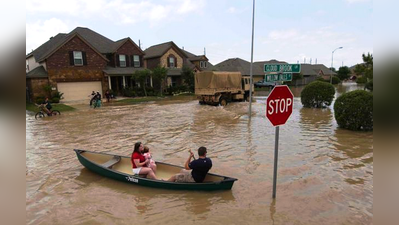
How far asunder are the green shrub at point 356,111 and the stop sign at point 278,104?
29.4ft

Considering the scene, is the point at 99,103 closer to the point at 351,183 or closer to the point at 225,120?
the point at 225,120

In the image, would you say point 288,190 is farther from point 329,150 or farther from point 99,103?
point 99,103

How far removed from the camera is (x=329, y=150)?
32.6 ft

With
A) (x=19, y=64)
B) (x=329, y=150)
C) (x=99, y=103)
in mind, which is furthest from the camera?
(x=99, y=103)

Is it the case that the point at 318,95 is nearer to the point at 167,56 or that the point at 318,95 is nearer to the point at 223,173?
the point at 223,173

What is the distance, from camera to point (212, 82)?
2369 cm

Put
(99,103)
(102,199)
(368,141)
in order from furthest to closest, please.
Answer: (99,103), (368,141), (102,199)

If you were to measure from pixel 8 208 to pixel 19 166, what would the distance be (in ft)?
1.04

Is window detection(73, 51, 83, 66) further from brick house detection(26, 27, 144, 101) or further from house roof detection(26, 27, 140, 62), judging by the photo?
house roof detection(26, 27, 140, 62)

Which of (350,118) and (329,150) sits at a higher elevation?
(350,118)

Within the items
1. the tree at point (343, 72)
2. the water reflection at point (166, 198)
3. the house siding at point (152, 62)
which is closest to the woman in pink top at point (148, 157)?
the water reflection at point (166, 198)

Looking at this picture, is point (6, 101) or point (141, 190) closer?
point (6, 101)

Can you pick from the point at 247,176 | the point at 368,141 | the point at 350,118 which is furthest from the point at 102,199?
the point at 350,118

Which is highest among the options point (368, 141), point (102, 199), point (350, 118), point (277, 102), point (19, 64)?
point (19, 64)
